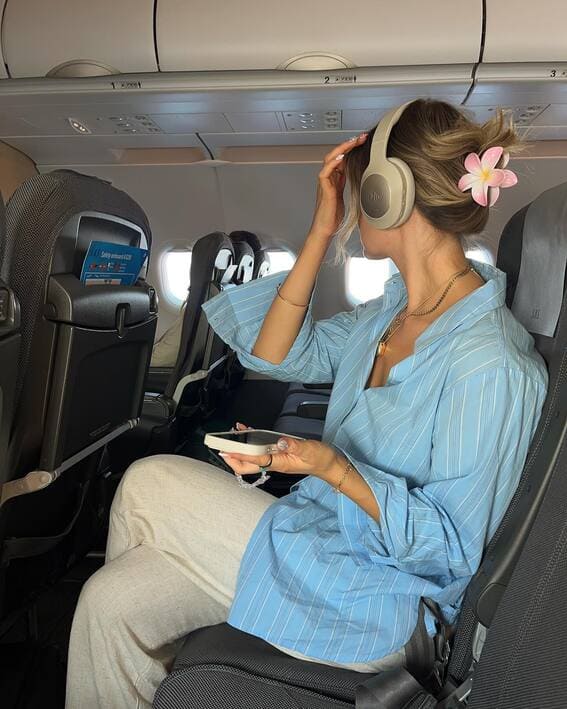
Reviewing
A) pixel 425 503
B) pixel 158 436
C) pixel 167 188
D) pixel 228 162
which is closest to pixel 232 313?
pixel 425 503

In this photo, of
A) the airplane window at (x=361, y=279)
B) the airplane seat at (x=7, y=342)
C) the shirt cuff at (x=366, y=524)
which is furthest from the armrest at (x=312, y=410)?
the airplane window at (x=361, y=279)

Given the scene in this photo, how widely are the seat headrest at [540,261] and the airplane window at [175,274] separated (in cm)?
412

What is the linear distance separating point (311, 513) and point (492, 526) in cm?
41

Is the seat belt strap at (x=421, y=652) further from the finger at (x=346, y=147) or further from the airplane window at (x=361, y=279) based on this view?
the airplane window at (x=361, y=279)

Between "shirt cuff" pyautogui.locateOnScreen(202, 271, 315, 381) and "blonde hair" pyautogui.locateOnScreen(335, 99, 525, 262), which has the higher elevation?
"blonde hair" pyautogui.locateOnScreen(335, 99, 525, 262)

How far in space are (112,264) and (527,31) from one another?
7.65ft

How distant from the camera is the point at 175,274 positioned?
541 centimetres

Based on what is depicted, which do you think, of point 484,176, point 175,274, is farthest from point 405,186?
point 175,274

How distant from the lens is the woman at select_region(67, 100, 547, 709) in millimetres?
1189

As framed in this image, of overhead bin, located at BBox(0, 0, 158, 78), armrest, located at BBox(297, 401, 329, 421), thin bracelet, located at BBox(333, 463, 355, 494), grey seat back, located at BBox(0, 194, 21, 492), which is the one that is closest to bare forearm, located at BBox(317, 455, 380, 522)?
thin bracelet, located at BBox(333, 463, 355, 494)

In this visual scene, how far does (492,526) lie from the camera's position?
123cm

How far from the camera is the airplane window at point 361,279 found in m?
5.13

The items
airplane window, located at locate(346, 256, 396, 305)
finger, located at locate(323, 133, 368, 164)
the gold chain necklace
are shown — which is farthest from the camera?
airplane window, located at locate(346, 256, 396, 305)

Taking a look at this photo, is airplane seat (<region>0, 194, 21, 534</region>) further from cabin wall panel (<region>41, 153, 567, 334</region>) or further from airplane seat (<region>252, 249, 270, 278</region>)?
cabin wall panel (<region>41, 153, 567, 334</region>)
